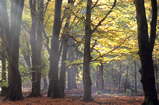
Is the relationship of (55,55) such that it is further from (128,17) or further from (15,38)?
(128,17)

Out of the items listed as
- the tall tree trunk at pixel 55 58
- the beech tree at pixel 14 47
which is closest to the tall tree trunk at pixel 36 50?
the tall tree trunk at pixel 55 58

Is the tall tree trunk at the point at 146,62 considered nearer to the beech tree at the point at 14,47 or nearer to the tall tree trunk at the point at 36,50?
the beech tree at the point at 14,47

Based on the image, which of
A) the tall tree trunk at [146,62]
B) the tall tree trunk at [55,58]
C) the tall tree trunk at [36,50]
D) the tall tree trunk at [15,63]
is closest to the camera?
the tall tree trunk at [146,62]

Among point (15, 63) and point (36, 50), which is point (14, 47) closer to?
point (15, 63)

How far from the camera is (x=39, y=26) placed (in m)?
12.5

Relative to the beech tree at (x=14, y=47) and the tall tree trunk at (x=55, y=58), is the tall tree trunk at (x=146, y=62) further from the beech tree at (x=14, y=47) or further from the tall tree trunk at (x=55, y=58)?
the beech tree at (x=14, y=47)

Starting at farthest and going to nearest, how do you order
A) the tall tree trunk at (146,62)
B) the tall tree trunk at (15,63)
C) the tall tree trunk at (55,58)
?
the tall tree trunk at (55,58)
the tall tree trunk at (15,63)
the tall tree trunk at (146,62)

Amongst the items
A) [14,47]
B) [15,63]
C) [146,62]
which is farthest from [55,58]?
[146,62]

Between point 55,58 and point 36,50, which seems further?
point 36,50

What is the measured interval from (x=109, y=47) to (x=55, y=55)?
4.40m

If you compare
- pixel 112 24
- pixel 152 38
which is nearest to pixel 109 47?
pixel 112 24

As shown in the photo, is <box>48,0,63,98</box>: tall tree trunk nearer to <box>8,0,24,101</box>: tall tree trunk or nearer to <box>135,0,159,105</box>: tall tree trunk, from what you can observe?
<box>8,0,24,101</box>: tall tree trunk

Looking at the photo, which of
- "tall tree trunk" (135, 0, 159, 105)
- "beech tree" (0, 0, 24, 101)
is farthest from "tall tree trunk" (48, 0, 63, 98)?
"tall tree trunk" (135, 0, 159, 105)

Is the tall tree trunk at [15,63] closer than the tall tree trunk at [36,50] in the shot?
Yes
